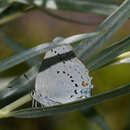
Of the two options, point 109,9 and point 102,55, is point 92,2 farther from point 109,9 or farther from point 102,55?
point 102,55

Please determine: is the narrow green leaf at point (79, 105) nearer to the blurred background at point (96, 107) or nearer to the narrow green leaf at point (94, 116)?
the narrow green leaf at point (94, 116)

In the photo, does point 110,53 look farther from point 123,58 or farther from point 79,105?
point 79,105

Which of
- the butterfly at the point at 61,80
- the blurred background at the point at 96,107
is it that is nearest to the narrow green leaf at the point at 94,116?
the butterfly at the point at 61,80

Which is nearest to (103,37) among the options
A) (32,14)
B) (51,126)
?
(51,126)

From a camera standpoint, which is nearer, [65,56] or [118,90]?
[118,90]

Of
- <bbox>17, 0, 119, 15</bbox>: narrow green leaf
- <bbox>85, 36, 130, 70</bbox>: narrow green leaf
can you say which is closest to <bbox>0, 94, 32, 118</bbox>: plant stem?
<bbox>85, 36, 130, 70</bbox>: narrow green leaf

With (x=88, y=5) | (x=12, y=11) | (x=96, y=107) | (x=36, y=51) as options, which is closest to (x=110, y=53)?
(x=36, y=51)
